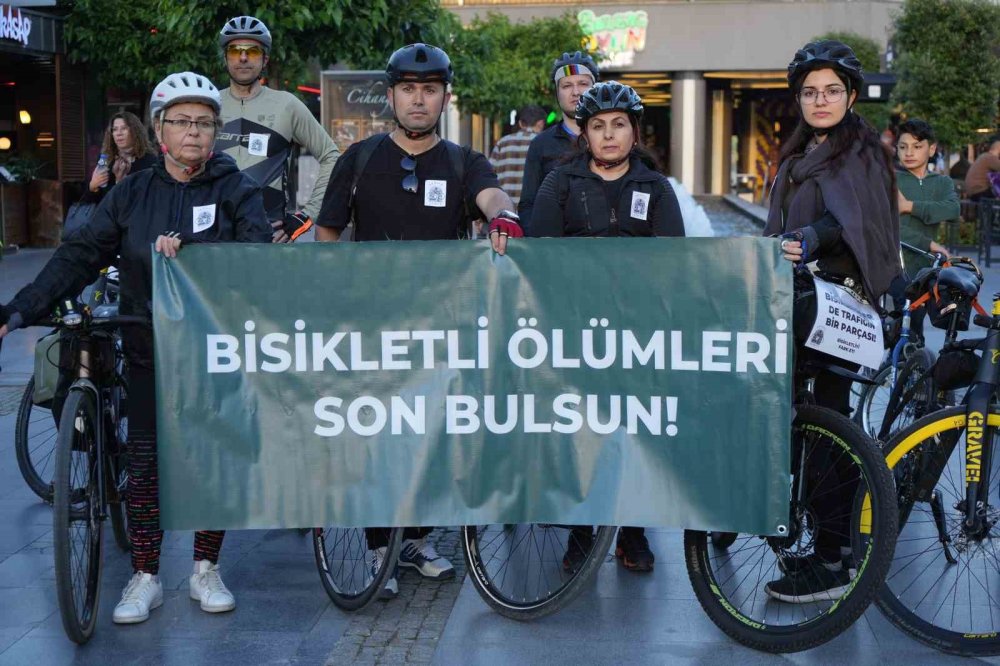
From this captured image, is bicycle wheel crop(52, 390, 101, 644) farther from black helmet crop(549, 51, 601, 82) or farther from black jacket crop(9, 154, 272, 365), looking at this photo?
black helmet crop(549, 51, 601, 82)

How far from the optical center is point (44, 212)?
69.8 feet

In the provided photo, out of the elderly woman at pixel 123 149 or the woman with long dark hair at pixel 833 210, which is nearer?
the woman with long dark hair at pixel 833 210

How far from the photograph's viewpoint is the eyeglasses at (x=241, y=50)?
6.50m

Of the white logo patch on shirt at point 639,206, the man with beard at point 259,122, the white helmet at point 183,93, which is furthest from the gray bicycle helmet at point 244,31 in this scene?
the white logo patch on shirt at point 639,206

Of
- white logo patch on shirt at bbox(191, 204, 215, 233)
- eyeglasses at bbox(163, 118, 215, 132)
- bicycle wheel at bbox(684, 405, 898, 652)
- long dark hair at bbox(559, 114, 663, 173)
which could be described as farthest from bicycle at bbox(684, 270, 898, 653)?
eyeglasses at bbox(163, 118, 215, 132)

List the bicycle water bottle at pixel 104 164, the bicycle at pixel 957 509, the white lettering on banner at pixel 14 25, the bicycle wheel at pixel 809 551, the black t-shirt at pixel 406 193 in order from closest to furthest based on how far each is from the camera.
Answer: the bicycle wheel at pixel 809 551 < the bicycle at pixel 957 509 < the black t-shirt at pixel 406 193 < the bicycle water bottle at pixel 104 164 < the white lettering on banner at pixel 14 25

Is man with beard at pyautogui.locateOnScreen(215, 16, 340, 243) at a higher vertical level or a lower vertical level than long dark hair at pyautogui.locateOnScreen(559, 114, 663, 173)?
higher

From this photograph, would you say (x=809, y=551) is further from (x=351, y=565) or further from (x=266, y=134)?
(x=266, y=134)

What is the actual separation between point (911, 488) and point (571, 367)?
1.25m

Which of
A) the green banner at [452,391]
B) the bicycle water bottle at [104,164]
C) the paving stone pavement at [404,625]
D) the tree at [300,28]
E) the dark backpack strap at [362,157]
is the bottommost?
the paving stone pavement at [404,625]

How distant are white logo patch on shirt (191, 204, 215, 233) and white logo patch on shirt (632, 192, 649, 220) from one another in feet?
5.23

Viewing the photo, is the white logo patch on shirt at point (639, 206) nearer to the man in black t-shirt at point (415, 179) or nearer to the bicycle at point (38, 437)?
the man in black t-shirt at point (415, 179)

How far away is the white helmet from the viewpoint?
4.82m

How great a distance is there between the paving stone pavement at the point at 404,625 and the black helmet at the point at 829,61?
7.70 ft
